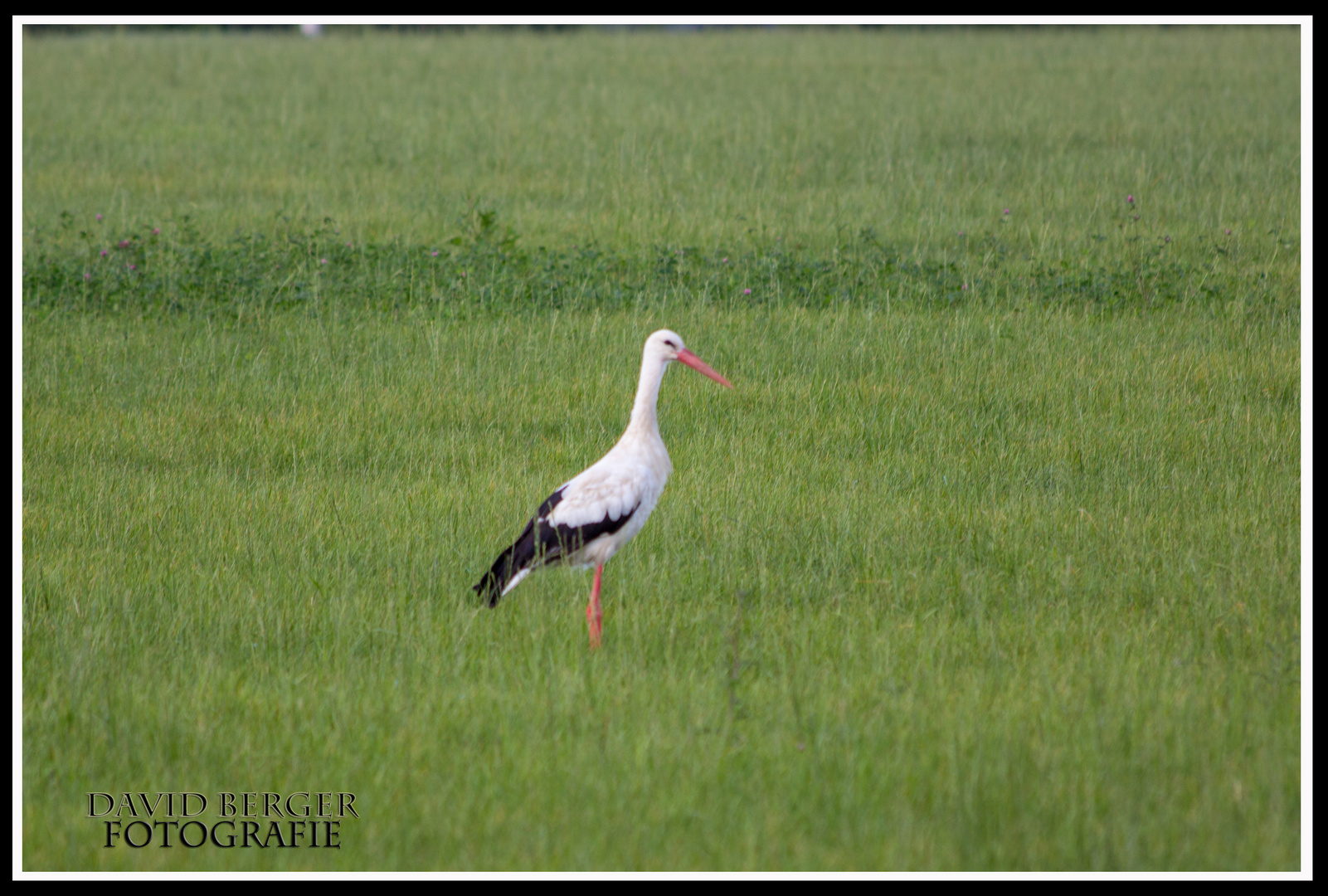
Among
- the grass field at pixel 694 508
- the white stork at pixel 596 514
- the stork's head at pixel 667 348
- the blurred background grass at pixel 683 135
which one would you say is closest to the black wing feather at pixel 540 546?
the white stork at pixel 596 514

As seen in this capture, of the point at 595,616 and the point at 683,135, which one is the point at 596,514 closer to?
the point at 595,616

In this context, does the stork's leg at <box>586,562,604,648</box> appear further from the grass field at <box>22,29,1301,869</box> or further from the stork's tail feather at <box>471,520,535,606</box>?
the stork's tail feather at <box>471,520,535,606</box>

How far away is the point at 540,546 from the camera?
15.1 ft

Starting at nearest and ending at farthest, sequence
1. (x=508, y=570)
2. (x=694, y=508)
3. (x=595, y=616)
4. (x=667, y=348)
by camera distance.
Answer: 1. (x=595, y=616)
2. (x=508, y=570)
3. (x=667, y=348)
4. (x=694, y=508)

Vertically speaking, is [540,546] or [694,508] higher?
[694,508]

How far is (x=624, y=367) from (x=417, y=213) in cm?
591

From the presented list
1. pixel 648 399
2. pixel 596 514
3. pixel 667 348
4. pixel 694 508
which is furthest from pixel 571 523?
pixel 694 508

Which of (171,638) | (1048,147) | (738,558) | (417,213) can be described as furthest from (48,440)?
(1048,147)

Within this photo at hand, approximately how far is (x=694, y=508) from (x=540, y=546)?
132 centimetres

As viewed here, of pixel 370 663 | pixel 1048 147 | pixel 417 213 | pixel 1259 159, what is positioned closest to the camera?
pixel 370 663

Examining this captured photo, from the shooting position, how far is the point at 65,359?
8.27m

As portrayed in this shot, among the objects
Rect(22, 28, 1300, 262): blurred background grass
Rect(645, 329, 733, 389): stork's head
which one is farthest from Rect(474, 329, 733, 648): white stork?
Rect(22, 28, 1300, 262): blurred background grass

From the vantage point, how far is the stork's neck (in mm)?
4949

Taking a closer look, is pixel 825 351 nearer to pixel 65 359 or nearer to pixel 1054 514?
pixel 1054 514
